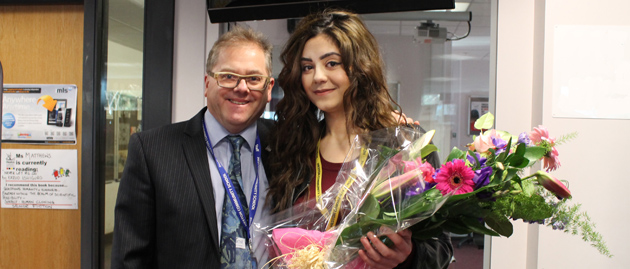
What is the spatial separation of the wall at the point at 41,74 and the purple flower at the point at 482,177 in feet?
8.83

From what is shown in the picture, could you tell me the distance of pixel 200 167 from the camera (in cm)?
154

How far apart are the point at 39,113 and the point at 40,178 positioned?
0.44 meters

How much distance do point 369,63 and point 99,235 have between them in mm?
2147

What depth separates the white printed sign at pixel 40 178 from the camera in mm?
2854

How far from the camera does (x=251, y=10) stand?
224 cm

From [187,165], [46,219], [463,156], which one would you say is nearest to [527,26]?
[463,156]

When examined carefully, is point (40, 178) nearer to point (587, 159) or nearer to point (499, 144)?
point (499, 144)

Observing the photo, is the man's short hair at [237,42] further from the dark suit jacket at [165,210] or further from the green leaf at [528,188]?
the green leaf at [528,188]

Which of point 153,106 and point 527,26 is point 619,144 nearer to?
point 527,26

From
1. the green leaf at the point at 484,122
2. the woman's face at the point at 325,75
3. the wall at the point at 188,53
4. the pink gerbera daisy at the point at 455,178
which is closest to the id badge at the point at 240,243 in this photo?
the woman's face at the point at 325,75

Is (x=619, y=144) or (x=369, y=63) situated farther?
(x=619, y=144)

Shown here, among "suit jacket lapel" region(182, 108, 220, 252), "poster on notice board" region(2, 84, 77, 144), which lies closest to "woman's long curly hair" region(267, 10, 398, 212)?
"suit jacket lapel" region(182, 108, 220, 252)

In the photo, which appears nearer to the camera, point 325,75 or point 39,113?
point 325,75

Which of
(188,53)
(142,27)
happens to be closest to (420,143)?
(188,53)
